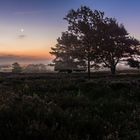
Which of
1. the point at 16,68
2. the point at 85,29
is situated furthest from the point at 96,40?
the point at 16,68

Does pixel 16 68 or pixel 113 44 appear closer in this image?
pixel 113 44

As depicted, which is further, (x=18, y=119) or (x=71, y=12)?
(x=71, y=12)

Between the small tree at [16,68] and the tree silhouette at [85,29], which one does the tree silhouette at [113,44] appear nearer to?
the tree silhouette at [85,29]

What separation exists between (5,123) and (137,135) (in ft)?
12.0

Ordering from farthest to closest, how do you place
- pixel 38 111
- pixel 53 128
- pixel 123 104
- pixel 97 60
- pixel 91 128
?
pixel 97 60 < pixel 123 104 < pixel 38 111 < pixel 91 128 < pixel 53 128

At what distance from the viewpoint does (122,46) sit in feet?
205

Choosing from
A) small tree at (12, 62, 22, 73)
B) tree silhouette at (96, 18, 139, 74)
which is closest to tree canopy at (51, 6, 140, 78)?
tree silhouette at (96, 18, 139, 74)

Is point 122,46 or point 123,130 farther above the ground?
point 122,46

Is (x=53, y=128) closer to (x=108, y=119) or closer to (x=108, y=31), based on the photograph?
(x=108, y=119)

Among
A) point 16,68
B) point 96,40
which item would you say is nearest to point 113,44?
point 96,40

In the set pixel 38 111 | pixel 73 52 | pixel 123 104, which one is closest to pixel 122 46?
pixel 73 52

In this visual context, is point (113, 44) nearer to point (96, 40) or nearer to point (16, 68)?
point (96, 40)

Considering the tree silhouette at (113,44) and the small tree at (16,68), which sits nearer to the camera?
the tree silhouette at (113,44)

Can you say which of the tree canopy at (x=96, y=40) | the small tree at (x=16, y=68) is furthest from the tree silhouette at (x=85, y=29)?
the small tree at (x=16, y=68)
